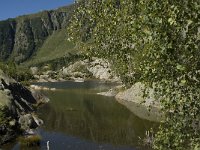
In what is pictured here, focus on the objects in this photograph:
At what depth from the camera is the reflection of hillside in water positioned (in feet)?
246

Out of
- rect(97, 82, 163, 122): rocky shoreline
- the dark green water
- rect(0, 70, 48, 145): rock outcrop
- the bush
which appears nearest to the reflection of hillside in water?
the dark green water

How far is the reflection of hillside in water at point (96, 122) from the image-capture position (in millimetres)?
74925

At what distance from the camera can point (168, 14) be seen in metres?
12.0

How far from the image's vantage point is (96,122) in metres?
90.4

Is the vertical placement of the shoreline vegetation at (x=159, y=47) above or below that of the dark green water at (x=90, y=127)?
above

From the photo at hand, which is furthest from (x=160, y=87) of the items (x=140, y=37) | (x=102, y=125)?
(x=102, y=125)

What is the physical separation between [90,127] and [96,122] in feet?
21.3

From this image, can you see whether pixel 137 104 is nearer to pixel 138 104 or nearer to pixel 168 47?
pixel 138 104

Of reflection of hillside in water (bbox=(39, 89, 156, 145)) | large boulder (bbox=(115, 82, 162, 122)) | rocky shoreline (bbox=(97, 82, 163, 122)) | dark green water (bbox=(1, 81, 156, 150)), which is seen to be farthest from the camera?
rocky shoreline (bbox=(97, 82, 163, 122))

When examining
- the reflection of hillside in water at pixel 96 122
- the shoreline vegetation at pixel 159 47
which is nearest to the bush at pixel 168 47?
the shoreline vegetation at pixel 159 47

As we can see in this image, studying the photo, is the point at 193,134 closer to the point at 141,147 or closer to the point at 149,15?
the point at 149,15

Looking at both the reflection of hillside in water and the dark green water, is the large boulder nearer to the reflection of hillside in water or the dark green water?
the dark green water

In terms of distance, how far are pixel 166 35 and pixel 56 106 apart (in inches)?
4321

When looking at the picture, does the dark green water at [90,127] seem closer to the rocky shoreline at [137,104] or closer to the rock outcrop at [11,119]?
the rocky shoreline at [137,104]
